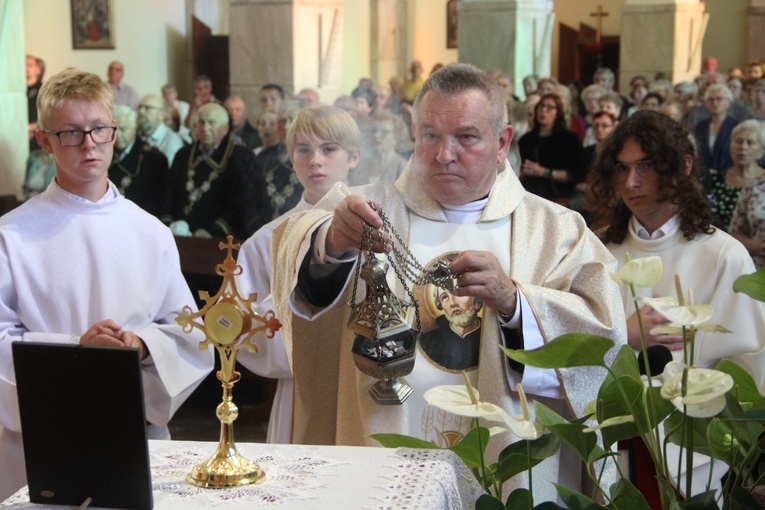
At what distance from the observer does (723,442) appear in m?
1.59

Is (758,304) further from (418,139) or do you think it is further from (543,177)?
(543,177)

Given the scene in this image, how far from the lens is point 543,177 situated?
7879 millimetres

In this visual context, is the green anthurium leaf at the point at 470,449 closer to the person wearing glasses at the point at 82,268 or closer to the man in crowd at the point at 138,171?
the person wearing glasses at the point at 82,268

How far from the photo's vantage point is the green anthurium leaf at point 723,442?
158 cm

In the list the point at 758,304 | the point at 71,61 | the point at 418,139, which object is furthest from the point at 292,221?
the point at 71,61

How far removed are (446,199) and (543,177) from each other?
16.0ft

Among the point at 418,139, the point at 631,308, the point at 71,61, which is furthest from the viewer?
the point at 71,61

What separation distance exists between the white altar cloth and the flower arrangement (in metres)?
0.19

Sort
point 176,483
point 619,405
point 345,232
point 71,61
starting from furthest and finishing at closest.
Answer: point 71,61, point 345,232, point 176,483, point 619,405

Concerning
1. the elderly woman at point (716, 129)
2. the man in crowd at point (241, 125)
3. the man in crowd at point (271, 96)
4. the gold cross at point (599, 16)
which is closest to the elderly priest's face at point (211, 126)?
the man in crowd at point (241, 125)

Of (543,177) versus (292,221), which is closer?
(292,221)

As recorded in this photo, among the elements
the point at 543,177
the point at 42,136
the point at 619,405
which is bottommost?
the point at 543,177

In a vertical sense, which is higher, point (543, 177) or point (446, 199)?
point (446, 199)

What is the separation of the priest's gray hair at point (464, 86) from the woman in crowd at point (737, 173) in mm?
3557
